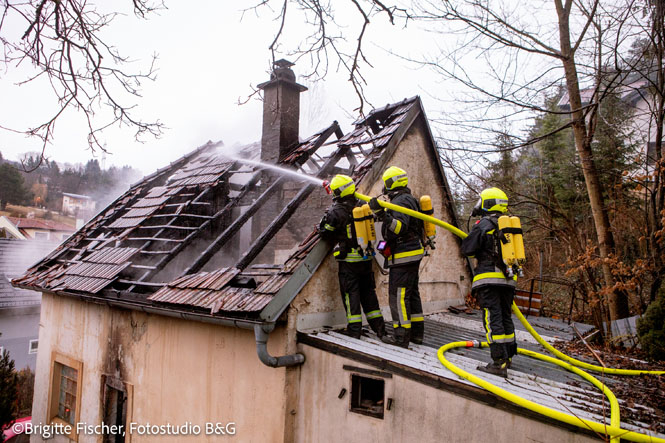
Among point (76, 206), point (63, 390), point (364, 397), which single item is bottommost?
point (63, 390)

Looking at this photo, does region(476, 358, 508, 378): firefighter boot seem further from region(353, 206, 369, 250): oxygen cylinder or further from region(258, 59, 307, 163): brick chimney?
region(258, 59, 307, 163): brick chimney

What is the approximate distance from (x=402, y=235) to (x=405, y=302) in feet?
2.51

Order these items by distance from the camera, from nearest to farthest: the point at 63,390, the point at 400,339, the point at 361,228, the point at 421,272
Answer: the point at 400,339 → the point at 361,228 → the point at 421,272 → the point at 63,390

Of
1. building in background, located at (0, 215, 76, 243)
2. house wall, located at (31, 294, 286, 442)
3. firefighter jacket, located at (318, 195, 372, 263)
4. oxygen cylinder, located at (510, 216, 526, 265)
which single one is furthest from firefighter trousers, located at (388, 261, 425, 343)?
building in background, located at (0, 215, 76, 243)

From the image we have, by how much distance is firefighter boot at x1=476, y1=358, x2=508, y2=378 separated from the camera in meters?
3.89

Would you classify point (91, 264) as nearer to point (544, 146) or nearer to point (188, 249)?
point (188, 249)

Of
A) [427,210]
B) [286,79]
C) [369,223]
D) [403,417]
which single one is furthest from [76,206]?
[403,417]

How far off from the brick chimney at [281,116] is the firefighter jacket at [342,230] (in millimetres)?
4555

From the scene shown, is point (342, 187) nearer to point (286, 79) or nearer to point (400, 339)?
point (400, 339)

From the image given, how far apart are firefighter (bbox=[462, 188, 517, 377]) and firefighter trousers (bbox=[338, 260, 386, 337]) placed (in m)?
1.23

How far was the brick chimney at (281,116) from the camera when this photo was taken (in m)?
9.41

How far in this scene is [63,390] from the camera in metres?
8.25

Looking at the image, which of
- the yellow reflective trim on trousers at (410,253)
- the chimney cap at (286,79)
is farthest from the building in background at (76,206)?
the yellow reflective trim on trousers at (410,253)

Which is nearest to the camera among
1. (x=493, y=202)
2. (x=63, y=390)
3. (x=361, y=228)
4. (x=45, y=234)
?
(x=493, y=202)
